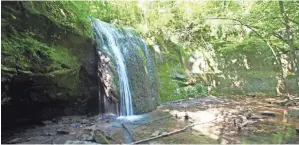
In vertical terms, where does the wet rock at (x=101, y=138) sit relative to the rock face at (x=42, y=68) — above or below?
below

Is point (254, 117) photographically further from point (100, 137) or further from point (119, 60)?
point (100, 137)

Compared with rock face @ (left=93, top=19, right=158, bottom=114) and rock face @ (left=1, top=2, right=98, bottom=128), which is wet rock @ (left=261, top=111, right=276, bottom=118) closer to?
rock face @ (left=93, top=19, right=158, bottom=114)

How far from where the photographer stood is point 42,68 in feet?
16.0

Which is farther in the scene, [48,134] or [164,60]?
[164,60]

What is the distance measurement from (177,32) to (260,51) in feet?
13.9

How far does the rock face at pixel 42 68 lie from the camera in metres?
4.43

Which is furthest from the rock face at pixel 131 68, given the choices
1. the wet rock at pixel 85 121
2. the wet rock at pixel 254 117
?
the wet rock at pixel 254 117

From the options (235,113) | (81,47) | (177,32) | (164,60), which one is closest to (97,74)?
(81,47)

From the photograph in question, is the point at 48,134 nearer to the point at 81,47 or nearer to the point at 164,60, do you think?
the point at 81,47

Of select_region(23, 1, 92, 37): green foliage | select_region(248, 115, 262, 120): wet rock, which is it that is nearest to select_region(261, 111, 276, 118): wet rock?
select_region(248, 115, 262, 120): wet rock

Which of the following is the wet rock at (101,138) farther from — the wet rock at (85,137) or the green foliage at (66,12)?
the green foliage at (66,12)

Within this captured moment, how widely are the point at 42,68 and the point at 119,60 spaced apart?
273 cm

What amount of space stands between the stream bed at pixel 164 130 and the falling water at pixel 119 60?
39 cm

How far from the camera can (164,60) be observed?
11.5 metres
